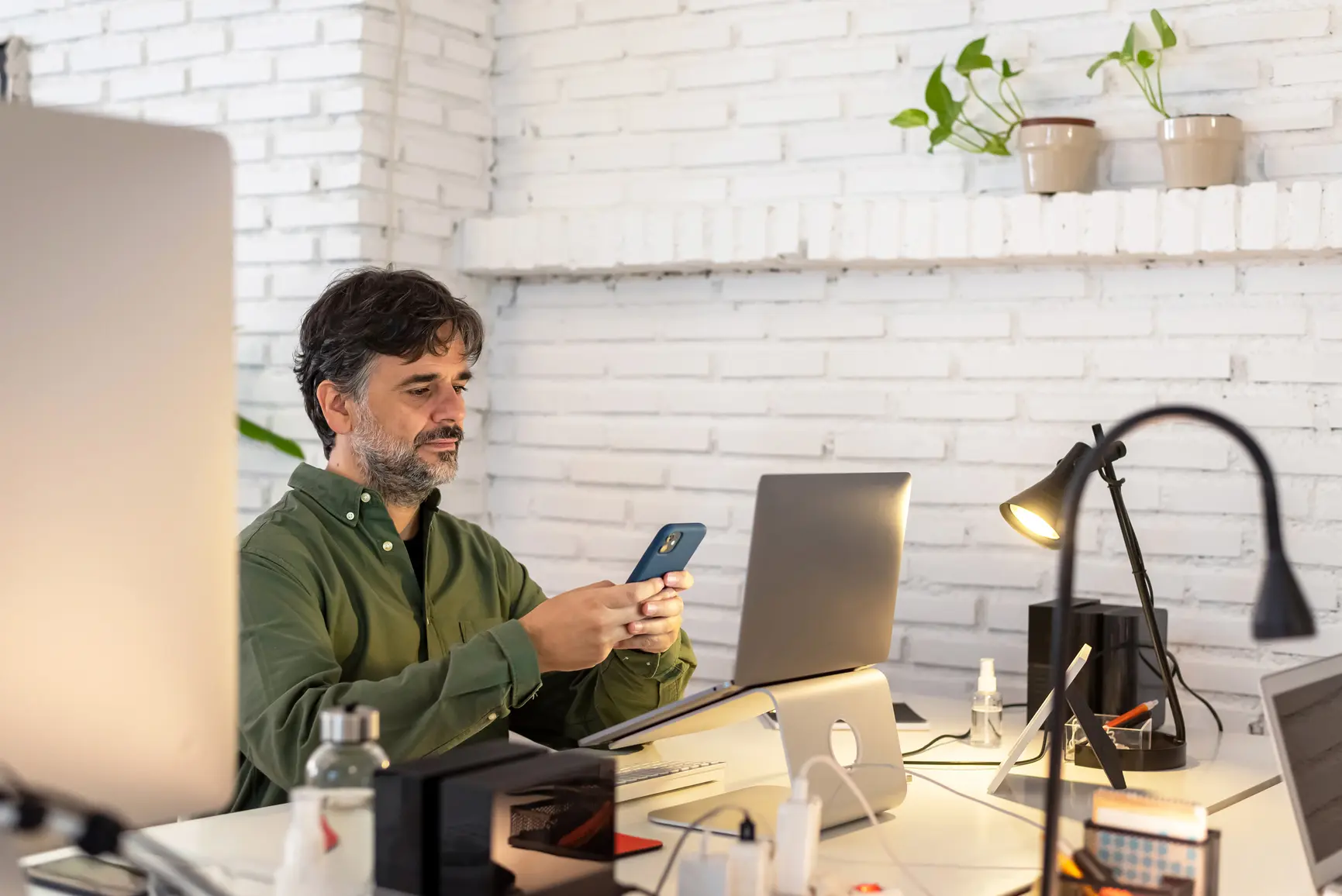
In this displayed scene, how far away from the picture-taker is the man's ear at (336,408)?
213 centimetres

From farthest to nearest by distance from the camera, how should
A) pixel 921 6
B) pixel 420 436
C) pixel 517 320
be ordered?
pixel 517 320 → pixel 921 6 → pixel 420 436

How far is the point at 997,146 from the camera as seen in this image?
8.15ft

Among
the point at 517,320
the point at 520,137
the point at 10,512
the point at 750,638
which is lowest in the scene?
the point at 750,638

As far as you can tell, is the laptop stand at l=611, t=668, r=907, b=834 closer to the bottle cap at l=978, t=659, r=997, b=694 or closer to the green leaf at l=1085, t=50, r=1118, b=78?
the bottle cap at l=978, t=659, r=997, b=694

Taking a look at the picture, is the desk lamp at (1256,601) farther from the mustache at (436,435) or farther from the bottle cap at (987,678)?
the mustache at (436,435)

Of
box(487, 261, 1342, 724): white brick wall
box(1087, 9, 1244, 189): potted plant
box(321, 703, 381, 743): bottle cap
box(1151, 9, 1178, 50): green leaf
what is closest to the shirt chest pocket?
box(487, 261, 1342, 724): white brick wall

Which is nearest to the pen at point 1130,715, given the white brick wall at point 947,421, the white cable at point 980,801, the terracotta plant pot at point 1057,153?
the white cable at point 980,801

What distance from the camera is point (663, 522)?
286cm

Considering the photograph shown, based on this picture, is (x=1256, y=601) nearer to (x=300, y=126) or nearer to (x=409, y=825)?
(x=409, y=825)

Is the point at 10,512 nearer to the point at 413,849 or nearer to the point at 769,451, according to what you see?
the point at 413,849

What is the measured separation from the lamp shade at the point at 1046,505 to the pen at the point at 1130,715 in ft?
0.84

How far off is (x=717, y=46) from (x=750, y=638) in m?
1.66

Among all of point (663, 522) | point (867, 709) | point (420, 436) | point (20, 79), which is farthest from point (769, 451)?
point (20, 79)

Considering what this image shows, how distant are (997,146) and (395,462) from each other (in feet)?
3.93
